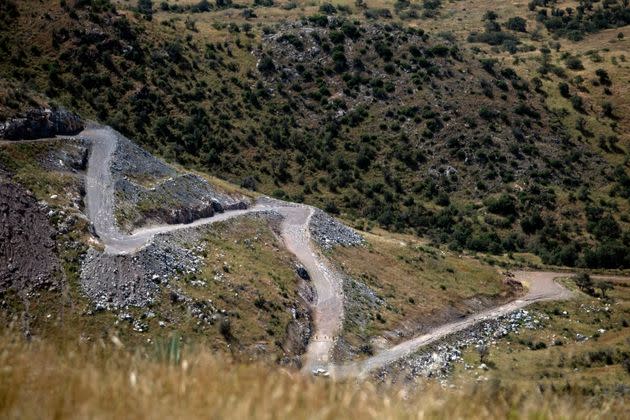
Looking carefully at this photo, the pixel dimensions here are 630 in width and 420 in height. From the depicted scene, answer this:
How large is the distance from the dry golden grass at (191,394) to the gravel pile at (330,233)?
4867 centimetres

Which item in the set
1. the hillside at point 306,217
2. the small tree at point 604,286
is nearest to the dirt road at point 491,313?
the hillside at point 306,217

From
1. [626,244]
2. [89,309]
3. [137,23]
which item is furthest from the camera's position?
[137,23]

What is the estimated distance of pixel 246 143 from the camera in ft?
304

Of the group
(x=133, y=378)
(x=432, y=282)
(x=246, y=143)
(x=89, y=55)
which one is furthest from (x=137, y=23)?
(x=133, y=378)

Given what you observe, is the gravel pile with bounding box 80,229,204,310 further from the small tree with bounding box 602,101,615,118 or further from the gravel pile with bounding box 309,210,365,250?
the small tree with bounding box 602,101,615,118

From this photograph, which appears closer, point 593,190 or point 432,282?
point 432,282

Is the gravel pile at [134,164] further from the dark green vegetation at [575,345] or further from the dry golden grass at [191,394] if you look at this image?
the dry golden grass at [191,394]

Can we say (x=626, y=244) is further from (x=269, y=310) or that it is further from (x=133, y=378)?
(x=133, y=378)

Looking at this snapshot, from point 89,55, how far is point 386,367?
212 ft

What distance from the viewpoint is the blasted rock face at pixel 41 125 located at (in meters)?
→ 47.6

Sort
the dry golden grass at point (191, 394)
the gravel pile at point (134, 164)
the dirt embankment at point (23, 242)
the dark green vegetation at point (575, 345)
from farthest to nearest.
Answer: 1. the gravel pile at point (134, 164)
2. the dark green vegetation at point (575, 345)
3. the dirt embankment at point (23, 242)
4. the dry golden grass at point (191, 394)

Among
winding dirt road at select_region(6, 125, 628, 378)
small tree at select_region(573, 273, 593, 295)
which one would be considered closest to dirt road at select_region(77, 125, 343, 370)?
winding dirt road at select_region(6, 125, 628, 378)

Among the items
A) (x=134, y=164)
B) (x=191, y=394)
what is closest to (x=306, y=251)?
(x=134, y=164)

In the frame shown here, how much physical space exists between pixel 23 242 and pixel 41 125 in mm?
16592
